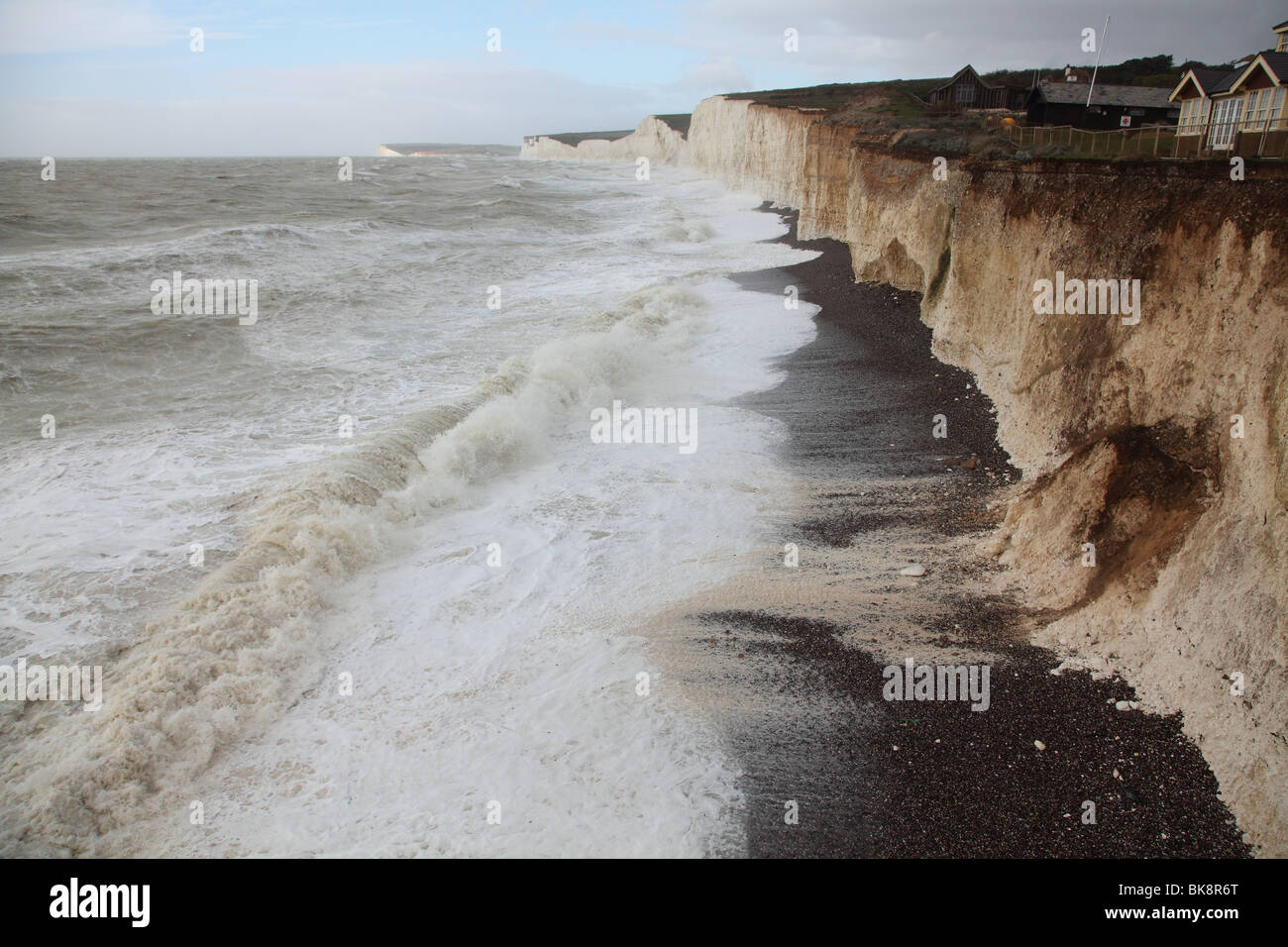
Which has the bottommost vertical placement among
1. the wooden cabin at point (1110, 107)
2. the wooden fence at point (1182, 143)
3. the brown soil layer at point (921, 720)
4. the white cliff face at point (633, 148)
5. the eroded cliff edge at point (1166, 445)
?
the brown soil layer at point (921, 720)

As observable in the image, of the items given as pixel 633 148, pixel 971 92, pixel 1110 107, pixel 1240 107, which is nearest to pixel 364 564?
pixel 1240 107

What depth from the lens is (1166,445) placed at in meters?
7.16

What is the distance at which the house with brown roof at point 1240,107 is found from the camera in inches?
336

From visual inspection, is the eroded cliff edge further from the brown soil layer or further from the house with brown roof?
the house with brown roof

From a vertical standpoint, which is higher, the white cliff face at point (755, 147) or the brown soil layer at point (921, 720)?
the white cliff face at point (755, 147)

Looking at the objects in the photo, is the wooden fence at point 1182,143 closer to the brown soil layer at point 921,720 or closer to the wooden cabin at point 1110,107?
the brown soil layer at point 921,720

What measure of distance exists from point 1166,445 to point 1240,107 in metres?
13.9

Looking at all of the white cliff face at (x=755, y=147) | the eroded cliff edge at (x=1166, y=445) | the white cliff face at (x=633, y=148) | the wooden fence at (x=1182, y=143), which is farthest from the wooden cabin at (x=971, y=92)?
the white cliff face at (x=633, y=148)

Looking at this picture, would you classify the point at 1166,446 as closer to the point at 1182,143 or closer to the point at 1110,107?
the point at 1182,143

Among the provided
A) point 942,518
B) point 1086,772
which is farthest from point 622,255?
point 1086,772

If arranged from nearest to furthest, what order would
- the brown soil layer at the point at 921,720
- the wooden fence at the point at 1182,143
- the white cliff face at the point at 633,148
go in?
the brown soil layer at the point at 921,720, the wooden fence at the point at 1182,143, the white cliff face at the point at 633,148

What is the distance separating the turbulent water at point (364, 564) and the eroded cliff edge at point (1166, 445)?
11.2 feet

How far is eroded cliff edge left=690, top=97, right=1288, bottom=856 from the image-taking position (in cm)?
555

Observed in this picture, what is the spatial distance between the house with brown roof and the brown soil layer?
4432 mm
